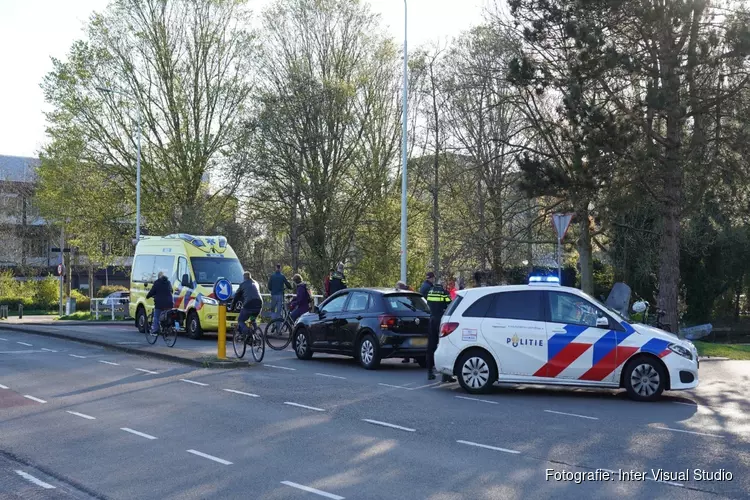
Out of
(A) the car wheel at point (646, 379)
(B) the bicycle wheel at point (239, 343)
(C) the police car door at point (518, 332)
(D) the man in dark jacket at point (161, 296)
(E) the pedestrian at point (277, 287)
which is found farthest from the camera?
(E) the pedestrian at point (277, 287)

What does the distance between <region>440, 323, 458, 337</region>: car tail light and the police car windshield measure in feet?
38.3

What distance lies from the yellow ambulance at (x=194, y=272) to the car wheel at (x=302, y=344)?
5.22m

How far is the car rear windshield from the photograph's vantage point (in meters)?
16.8

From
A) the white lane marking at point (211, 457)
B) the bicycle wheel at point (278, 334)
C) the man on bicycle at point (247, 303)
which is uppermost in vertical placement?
the man on bicycle at point (247, 303)

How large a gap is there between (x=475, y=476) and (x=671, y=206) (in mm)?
14451

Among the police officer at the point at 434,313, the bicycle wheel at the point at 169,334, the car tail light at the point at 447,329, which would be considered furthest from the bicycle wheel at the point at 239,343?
the car tail light at the point at 447,329

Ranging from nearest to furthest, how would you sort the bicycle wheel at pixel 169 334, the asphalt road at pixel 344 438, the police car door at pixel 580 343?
→ the asphalt road at pixel 344 438 < the police car door at pixel 580 343 < the bicycle wheel at pixel 169 334

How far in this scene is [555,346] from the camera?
13039 millimetres

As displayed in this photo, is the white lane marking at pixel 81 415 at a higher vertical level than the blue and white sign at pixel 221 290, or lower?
lower

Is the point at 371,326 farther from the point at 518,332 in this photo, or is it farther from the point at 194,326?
the point at 194,326

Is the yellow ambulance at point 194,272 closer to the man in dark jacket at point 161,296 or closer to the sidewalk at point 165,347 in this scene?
the sidewalk at point 165,347

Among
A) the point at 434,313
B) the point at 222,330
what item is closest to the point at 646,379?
the point at 434,313

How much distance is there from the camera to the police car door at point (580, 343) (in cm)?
1291

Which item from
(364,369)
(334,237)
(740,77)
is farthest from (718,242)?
(364,369)
